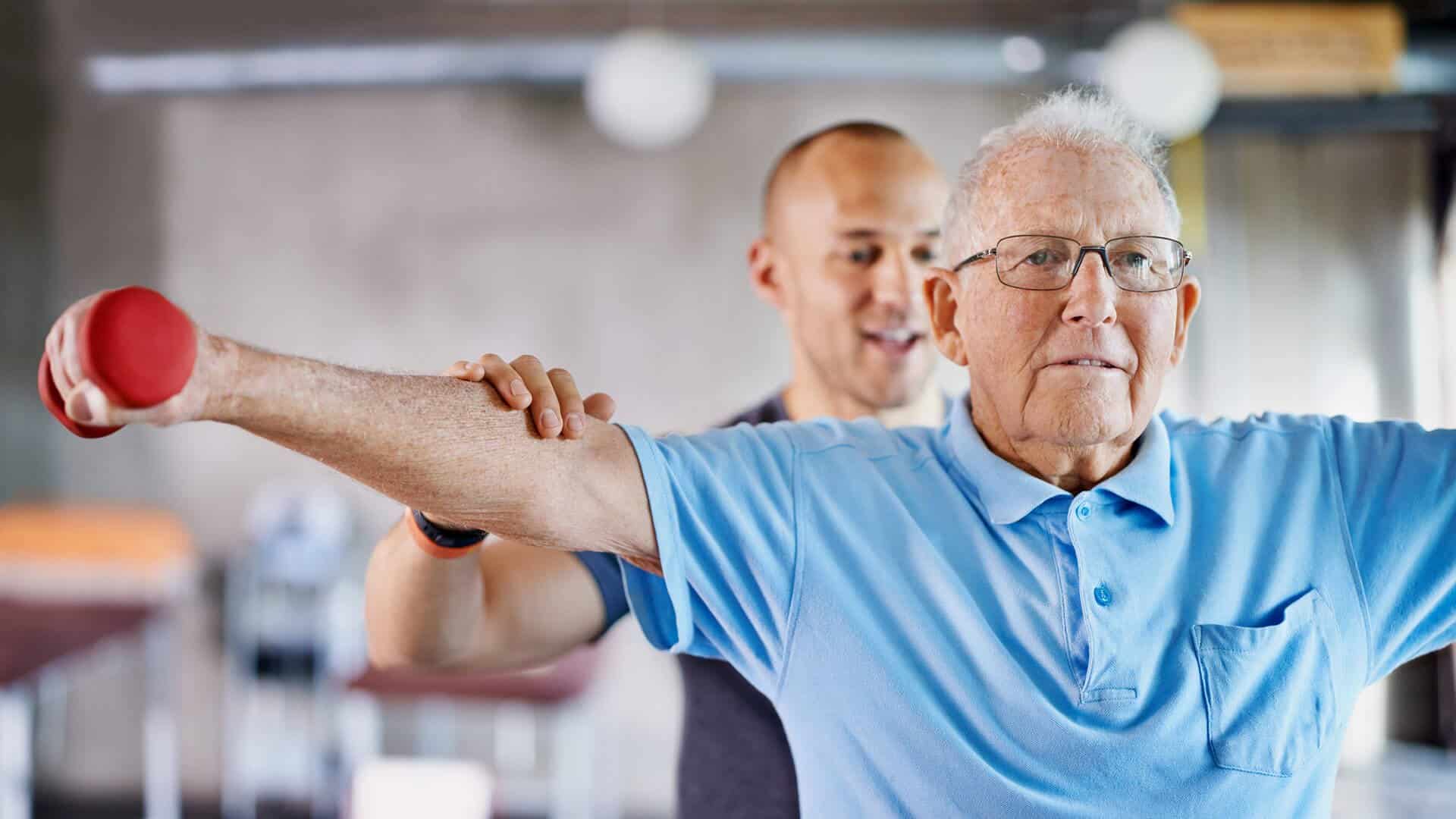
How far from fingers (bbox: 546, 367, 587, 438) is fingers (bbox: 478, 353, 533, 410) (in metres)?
0.03

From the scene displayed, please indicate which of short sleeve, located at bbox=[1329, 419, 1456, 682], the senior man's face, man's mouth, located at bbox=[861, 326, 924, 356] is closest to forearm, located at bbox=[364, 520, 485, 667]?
the senior man's face

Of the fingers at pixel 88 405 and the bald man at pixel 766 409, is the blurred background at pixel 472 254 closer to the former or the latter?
the bald man at pixel 766 409

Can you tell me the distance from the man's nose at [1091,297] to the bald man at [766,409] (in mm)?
478

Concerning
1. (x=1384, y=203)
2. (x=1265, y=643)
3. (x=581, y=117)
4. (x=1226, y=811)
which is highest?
(x=581, y=117)

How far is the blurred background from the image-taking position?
4684mm

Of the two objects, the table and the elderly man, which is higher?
the elderly man

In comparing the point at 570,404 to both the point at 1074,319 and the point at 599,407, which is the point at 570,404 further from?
the point at 1074,319

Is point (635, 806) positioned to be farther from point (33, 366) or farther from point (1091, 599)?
point (1091, 599)

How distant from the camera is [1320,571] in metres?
1.22

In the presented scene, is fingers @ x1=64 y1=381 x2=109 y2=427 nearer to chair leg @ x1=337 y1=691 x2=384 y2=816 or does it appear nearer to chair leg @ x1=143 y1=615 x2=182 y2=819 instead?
chair leg @ x1=337 y1=691 x2=384 y2=816

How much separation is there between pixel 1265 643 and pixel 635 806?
174 inches

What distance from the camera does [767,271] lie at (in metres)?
1.93

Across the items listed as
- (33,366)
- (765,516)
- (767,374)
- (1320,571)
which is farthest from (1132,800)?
(33,366)

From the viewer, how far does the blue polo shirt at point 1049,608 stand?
113 cm
